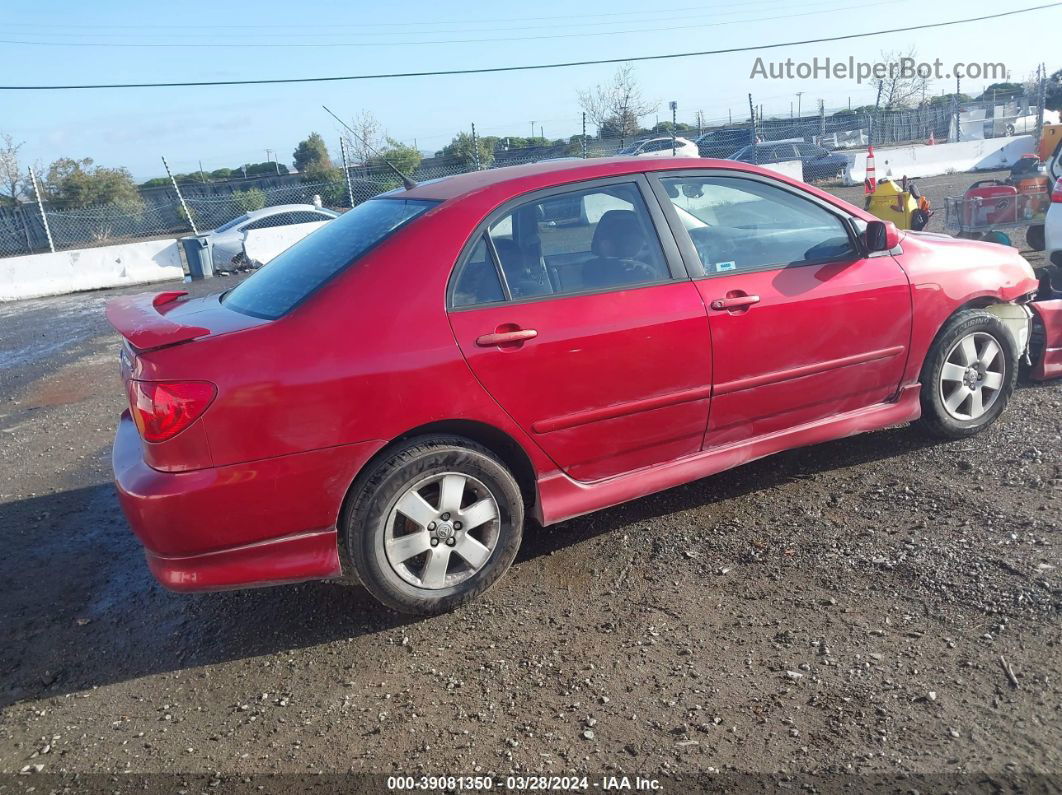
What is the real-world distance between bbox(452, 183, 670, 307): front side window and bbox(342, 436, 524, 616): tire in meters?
0.65

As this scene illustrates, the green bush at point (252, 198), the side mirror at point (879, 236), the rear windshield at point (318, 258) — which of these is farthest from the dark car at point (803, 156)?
the rear windshield at point (318, 258)

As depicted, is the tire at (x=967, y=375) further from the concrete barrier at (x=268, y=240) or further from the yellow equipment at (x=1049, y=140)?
the yellow equipment at (x=1049, y=140)

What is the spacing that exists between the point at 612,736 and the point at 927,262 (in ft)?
10.0

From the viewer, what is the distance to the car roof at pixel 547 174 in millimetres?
3695

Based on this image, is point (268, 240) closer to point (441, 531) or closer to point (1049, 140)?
point (441, 531)

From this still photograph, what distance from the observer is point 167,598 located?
3.88 meters

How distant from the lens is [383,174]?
77.0 ft

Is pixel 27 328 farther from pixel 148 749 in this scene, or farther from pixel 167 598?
pixel 148 749

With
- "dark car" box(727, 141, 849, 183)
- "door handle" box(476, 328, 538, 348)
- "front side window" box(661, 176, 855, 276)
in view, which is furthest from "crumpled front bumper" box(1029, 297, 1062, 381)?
"dark car" box(727, 141, 849, 183)

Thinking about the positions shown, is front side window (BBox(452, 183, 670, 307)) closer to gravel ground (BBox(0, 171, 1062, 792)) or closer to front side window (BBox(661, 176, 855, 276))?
front side window (BBox(661, 176, 855, 276))

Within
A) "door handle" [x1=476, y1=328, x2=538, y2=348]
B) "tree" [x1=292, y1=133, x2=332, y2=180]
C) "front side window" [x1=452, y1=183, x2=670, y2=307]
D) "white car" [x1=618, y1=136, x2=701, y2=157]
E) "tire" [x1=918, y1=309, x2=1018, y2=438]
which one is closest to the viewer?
"door handle" [x1=476, y1=328, x2=538, y2=348]

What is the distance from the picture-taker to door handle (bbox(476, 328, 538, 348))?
334cm

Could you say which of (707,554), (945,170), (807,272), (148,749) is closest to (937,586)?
(707,554)

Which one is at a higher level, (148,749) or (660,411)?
(660,411)
